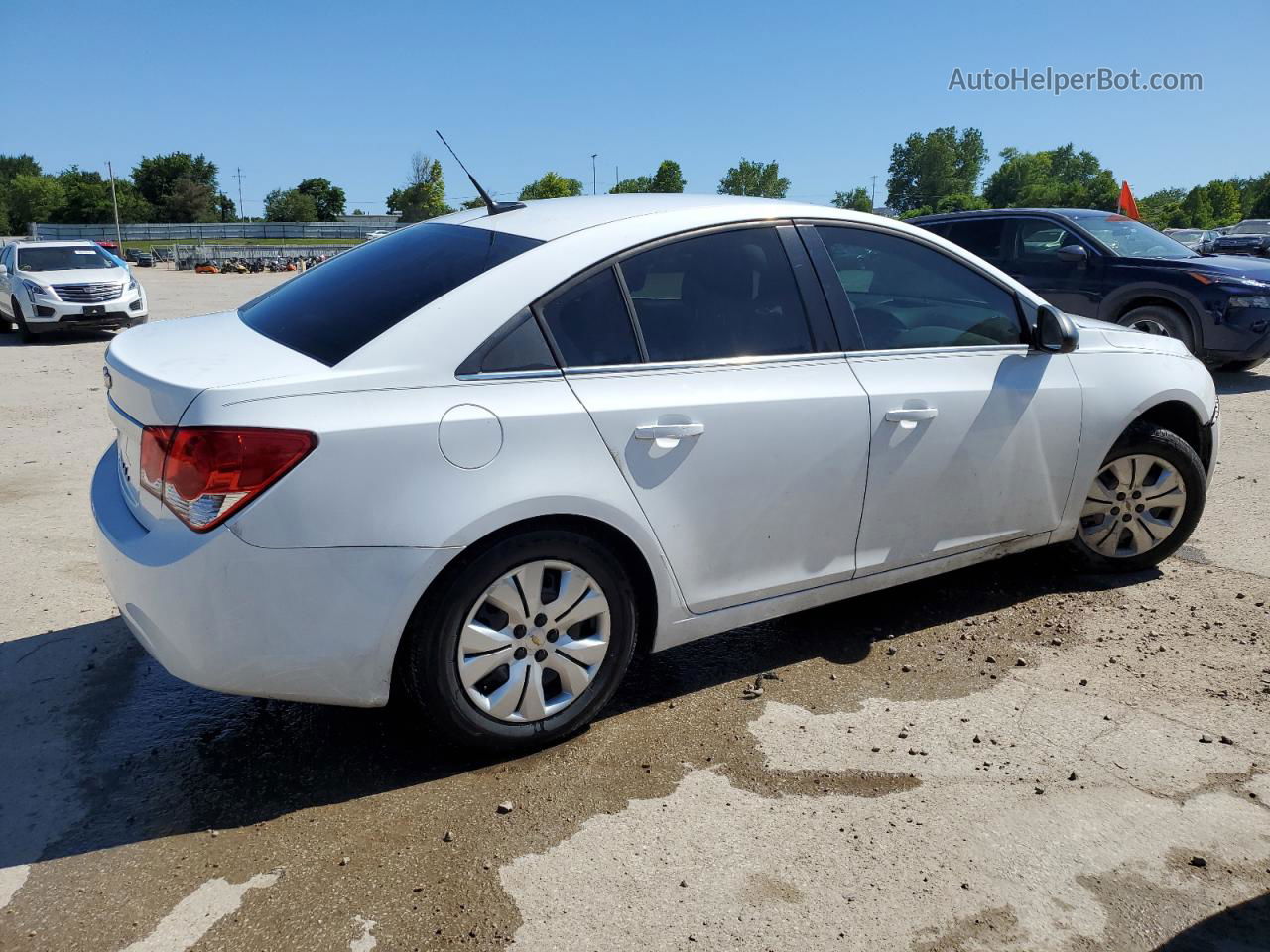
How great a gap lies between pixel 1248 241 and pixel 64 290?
1190 inches

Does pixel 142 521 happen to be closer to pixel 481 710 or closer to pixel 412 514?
pixel 412 514

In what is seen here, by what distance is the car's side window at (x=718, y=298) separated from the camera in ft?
10.5

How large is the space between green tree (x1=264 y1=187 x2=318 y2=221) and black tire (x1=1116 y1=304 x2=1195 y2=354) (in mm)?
121072

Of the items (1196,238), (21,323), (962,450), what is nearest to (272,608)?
(962,450)

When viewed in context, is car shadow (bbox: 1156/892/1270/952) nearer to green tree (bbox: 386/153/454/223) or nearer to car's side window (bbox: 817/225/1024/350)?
car's side window (bbox: 817/225/1024/350)

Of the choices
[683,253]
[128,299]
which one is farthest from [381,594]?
[128,299]

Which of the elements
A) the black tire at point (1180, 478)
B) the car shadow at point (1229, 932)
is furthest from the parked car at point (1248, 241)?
the car shadow at point (1229, 932)

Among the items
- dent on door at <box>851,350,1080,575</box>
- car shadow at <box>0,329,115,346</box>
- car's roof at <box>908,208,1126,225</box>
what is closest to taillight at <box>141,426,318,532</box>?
dent on door at <box>851,350,1080,575</box>

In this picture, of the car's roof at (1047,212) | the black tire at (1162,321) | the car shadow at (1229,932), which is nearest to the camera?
the car shadow at (1229,932)

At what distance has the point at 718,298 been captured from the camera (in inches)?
132

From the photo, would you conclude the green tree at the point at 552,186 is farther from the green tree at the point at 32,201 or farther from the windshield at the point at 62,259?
the windshield at the point at 62,259

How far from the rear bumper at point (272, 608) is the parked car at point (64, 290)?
1351 centimetres

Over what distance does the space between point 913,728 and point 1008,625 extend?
1.07 m

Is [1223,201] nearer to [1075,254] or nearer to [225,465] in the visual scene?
[1075,254]
